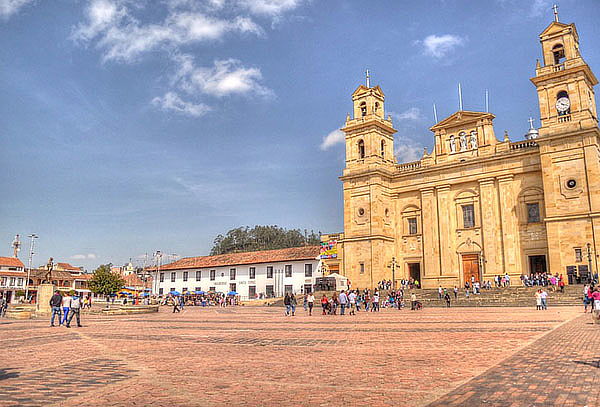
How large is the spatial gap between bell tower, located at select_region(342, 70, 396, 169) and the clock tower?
49.9ft

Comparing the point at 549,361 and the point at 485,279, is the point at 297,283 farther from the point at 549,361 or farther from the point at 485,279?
the point at 549,361

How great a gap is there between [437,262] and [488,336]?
33294 mm

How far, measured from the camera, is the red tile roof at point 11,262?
77.6 meters

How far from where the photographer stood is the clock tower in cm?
3647

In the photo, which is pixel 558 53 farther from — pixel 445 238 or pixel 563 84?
pixel 445 238

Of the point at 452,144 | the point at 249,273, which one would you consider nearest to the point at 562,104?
the point at 452,144

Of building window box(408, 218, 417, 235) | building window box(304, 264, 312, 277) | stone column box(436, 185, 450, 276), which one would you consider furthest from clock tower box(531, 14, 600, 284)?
building window box(304, 264, 312, 277)

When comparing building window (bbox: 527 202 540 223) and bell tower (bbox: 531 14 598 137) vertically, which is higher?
bell tower (bbox: 531 14 598 137)

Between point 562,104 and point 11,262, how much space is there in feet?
265

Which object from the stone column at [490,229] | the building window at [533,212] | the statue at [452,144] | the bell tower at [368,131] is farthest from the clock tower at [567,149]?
the bell tower at [368,131]

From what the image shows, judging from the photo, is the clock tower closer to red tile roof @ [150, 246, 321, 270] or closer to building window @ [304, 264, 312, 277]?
red tile roof @ [150, 246, 321, 270]

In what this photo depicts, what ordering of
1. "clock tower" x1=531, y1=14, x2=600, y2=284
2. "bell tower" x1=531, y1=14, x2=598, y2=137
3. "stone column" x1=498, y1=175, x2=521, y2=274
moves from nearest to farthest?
"clock tower" x1=531, y1=14, x2=600, y2=284, "bell tower" x1=531, y1=14, x2=598, y2=137, "stone column" x1=498, y1=175, x2=521, y2=274

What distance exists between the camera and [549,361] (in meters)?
8.59

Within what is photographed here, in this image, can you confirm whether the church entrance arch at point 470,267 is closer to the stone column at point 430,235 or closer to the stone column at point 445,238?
the stone column at point 445,238
